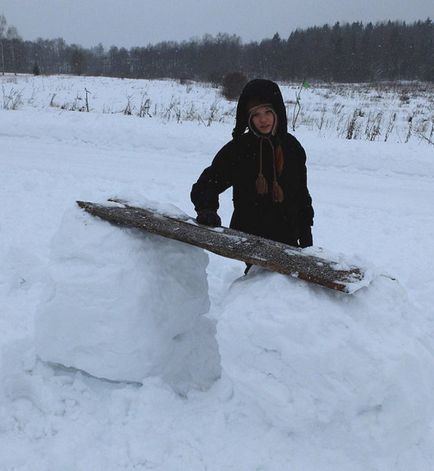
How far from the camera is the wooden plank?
5.73 ft

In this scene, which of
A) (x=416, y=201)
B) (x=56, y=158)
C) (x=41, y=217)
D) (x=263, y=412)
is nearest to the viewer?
(x=263, y=412)

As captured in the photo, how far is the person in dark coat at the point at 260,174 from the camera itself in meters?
2.24

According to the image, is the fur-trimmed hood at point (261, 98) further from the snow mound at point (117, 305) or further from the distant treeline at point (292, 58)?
the distant treeline at point (292, 58)

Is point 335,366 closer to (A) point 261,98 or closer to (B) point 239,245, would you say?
(B) point 239,245

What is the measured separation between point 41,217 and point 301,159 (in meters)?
3.01

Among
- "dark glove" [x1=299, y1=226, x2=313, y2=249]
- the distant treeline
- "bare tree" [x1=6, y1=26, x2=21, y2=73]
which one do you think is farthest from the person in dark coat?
"bare tree" [x1=6, y1=26, x2=21, y2=73]

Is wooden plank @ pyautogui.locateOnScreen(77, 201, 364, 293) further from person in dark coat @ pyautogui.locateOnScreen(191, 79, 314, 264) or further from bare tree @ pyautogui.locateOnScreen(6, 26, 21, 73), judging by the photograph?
bare tree @ pyautogui.locateOnScreen(6, 26, 21, 73)

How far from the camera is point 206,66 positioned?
49.2 metres

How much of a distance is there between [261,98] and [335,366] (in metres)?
1.38

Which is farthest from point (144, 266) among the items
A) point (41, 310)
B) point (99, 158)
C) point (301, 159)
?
point (99, 158)

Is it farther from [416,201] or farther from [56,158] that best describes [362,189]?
[56,158]

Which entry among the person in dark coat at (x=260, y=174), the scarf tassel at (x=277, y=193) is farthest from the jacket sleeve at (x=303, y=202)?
the scarf tassel at (x=277, y=193)

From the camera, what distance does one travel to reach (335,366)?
164cm

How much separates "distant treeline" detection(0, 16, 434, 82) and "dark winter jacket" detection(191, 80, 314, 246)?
118 ft
